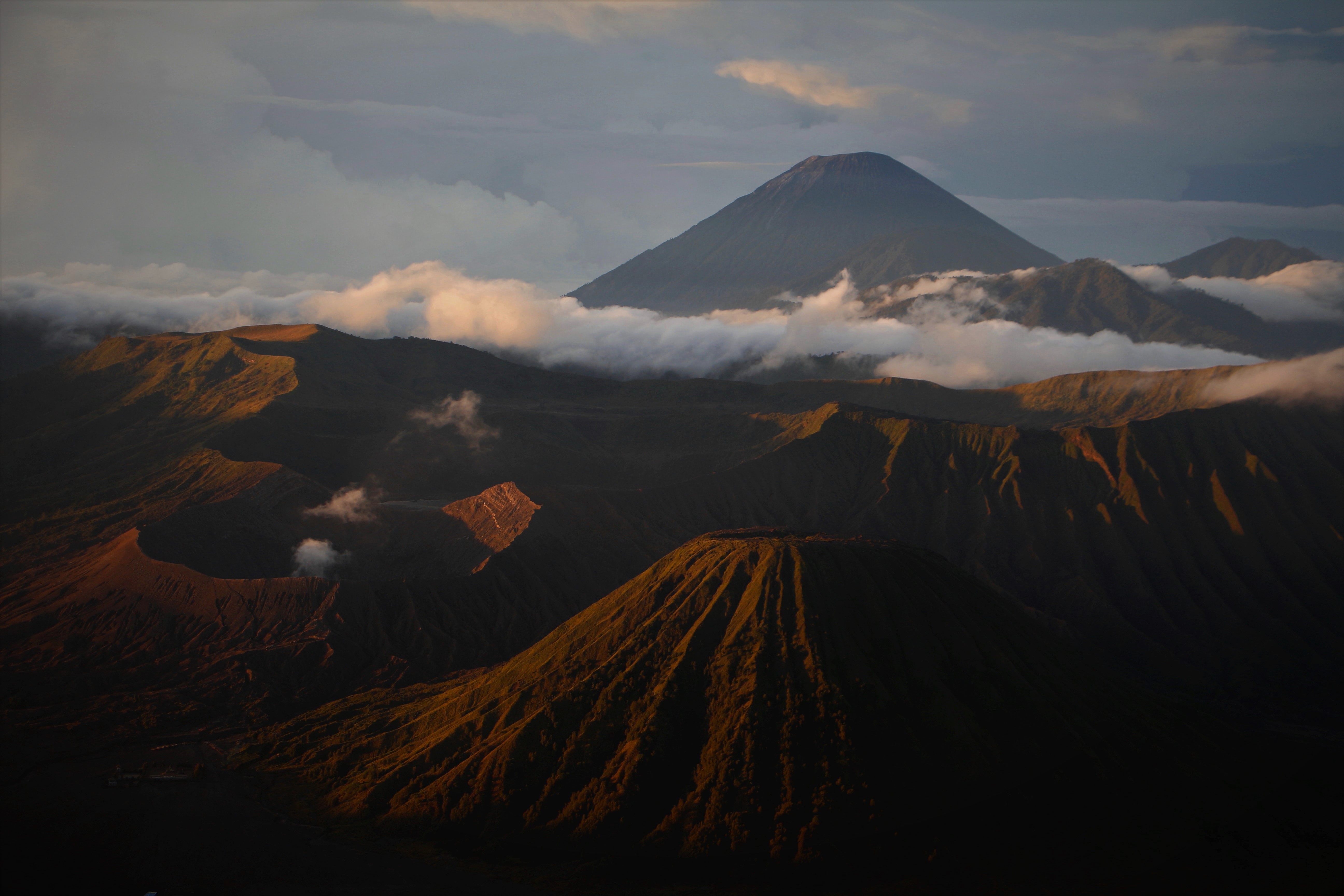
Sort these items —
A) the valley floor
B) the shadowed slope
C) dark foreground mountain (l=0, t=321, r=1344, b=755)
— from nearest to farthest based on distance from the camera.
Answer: the valley floor < the shadowed slope < dark foreground mountain (l=0, t=321, r=1344, b=755)

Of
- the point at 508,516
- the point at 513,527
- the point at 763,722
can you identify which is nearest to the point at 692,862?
the point at 763,722

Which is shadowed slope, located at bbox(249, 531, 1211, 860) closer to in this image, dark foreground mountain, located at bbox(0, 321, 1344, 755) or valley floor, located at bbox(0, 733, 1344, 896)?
valley floor, located at bbox(0, 733, 1344, 896)

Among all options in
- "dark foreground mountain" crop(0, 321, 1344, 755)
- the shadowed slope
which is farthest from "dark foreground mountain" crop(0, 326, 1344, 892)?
the shadowed slope

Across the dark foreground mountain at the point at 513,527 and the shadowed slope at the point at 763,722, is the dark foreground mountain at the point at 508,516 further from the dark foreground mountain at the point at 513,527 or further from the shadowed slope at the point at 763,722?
the shadowed slope at the point at 763,722

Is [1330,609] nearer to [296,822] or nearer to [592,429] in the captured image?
[296,822]

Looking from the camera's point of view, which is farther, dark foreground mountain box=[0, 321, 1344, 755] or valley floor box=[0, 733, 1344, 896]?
dark foreground mountain box=[0, 321, 1344, 755]

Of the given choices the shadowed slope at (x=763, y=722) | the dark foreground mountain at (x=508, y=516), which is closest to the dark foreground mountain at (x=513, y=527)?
the dark foreground mountain at (x=508, y=516)

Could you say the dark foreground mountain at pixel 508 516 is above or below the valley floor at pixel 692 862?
above

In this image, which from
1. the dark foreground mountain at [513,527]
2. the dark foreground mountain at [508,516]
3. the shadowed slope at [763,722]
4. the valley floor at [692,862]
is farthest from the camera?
the dark foreground mountain at [508,516]
